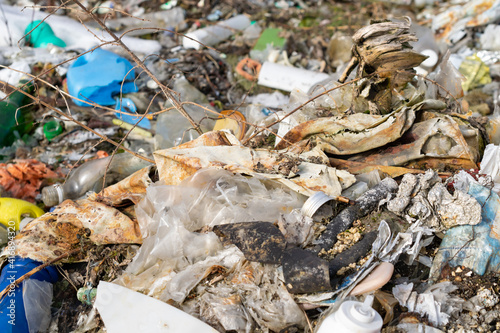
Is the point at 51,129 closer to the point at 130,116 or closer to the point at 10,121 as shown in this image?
the point at 10,121

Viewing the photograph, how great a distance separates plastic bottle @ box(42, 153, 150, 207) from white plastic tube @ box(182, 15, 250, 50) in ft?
7.47

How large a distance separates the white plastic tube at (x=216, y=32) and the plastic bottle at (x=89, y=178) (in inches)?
89.7

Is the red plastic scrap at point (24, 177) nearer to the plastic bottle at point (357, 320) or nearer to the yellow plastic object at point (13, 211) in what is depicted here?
the yellow plastic object at point (13, 211)

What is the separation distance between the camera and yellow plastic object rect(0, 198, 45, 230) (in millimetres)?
2469

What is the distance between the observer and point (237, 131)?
294 centimetres

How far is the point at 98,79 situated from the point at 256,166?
2204mm

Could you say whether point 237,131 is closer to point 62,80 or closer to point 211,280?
point 211,280

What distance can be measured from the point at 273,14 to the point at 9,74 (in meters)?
3.32

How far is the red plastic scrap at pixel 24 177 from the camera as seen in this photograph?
9.59 feet

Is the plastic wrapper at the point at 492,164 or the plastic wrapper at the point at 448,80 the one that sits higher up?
the plastic wrapper at the point at 448,80

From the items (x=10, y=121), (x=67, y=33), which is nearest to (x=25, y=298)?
(x=10, y=121)

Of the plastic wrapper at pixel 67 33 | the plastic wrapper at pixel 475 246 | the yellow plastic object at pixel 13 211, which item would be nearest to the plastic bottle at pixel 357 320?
the plastic wrapper at pixel 475 246

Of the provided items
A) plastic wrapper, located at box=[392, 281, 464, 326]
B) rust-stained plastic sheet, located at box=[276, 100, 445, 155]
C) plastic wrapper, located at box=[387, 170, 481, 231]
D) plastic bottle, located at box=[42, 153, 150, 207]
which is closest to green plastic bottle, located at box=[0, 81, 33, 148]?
plastic bottle, located at box=[42, 153, 150, 207]

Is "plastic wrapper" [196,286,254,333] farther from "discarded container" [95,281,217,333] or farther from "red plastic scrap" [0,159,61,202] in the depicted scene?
"red plastic scrap" [0,159,61,202]
